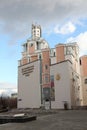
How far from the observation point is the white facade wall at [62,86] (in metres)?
37.5

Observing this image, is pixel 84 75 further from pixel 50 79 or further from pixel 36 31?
pixel 36 31

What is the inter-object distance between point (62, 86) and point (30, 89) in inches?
330

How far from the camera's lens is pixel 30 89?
44656mm

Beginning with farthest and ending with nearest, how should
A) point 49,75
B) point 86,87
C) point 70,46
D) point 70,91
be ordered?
point 86,87 < point 70,46 < point 49,75 < point 70,91

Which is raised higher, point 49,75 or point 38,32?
point 38,32

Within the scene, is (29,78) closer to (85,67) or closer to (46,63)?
(46,63)

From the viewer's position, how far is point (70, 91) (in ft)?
123

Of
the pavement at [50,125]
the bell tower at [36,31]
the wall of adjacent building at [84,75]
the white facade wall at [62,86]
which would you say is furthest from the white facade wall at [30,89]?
the pavement at [50,125]

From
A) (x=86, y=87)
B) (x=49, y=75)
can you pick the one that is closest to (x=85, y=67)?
(x=86, y=87)

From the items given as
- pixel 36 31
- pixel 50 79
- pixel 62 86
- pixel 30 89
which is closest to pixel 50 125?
pixel 62 86

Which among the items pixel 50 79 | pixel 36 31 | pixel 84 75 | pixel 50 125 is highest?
pixel 36 31

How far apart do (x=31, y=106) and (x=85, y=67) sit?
14.8 m

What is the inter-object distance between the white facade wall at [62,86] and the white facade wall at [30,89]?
14.9 feet

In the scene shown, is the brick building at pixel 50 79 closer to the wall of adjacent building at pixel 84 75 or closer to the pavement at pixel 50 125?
the wall of adjacent building at pixel 84 75
